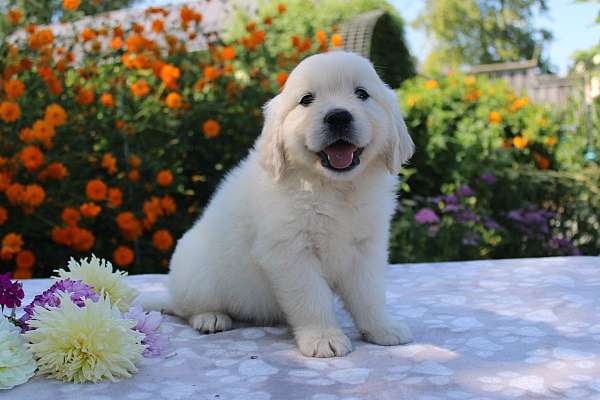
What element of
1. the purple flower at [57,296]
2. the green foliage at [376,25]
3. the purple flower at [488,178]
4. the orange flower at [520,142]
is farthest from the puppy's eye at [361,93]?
the green foliage at [376,25]

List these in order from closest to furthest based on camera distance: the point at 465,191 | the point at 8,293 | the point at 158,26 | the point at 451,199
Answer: the point at 8,293 → the point at 158,26 → the point at 451,199 → the point at 465,191

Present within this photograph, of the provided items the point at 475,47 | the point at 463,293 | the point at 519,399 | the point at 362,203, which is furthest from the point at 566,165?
the point at 475,47

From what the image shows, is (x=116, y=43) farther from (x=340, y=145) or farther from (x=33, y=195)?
(x=340, y=145)

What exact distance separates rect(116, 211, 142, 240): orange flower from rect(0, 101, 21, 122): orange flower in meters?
0.88

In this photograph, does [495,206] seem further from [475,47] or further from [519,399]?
[475,47]

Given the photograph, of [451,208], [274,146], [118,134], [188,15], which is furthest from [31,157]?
[451,208]

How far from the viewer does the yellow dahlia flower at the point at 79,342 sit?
1.93 m

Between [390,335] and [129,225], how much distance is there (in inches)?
90.1

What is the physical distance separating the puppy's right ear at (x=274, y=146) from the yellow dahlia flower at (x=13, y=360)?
1.03 meters

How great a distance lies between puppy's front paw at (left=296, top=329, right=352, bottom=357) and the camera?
7.29ft

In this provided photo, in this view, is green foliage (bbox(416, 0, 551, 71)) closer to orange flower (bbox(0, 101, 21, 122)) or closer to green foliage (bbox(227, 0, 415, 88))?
green foliage (bbox(227, 0, 415, 88))

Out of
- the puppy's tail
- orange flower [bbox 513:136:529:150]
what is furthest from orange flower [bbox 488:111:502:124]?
the puppy's tail

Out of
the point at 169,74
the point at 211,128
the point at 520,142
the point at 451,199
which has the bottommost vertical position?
the point at 451,199

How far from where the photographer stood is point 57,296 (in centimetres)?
207
